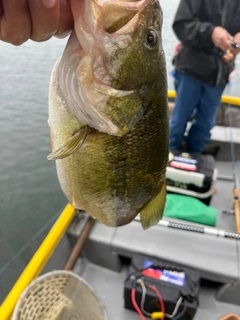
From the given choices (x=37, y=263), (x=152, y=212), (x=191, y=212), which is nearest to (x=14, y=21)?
(x=152, y=212)

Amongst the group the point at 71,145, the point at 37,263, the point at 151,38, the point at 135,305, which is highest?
the point at 151,38

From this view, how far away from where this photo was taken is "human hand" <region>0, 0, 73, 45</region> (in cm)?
56

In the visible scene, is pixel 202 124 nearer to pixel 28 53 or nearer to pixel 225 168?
pixel 225 168

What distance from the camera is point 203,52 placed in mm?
2645

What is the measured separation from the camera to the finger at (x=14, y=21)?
0.56m

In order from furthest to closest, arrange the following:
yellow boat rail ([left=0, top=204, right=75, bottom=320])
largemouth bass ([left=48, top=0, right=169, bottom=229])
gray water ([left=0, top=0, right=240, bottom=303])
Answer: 1. gray water ([left=0, top=0, right=240, bottom=303])
2. yellow boat rail ([left=0, top=204, right=75, bottom=320])
3. largemouth bass ([left=48, top=0, right=169, bottom=229])

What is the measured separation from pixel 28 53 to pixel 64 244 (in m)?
5.09

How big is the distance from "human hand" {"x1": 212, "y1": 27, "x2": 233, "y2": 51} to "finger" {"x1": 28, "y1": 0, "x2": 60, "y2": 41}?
2.06 metres

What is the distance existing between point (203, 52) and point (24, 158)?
2.54 m

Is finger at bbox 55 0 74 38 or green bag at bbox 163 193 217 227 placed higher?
finger at bbox 55 0 74 38

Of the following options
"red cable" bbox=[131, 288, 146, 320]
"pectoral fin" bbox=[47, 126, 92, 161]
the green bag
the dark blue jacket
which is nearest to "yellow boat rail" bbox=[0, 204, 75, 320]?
"red cable" bbox=[131, 288, 146, 320]

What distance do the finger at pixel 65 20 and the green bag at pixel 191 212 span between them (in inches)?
73.1

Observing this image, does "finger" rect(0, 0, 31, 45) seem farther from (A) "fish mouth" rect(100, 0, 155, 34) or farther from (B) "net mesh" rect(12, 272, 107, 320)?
(B) "net mesh" rect(12, 272, 107, 320)

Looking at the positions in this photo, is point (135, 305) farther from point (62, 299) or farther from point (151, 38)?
point (151, 38)
